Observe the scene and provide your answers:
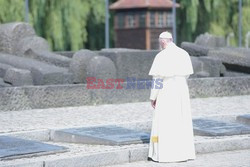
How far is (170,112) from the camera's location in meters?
10.7

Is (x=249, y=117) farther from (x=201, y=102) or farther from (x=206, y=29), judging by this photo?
(x=206, y=29)

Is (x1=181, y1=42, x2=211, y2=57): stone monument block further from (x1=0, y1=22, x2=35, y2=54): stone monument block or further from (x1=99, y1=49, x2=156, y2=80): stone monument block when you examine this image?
(x1=0, y1=22, x2=35, y2=54): stone monument block

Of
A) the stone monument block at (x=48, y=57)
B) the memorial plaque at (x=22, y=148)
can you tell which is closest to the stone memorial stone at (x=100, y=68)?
the stone monument block at (x=48, y=57)

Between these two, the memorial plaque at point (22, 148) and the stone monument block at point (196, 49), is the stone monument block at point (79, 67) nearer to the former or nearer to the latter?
the stone monument block at point (196, 49)

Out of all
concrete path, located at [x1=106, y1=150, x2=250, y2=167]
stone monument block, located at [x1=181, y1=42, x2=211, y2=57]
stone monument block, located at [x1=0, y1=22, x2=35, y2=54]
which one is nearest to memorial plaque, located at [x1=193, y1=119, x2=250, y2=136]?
concrete path, located at [x1=106, y1=150, x2=250, y2=167]

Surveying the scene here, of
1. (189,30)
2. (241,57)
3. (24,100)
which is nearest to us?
(24,100)

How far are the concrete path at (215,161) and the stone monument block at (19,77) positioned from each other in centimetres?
580

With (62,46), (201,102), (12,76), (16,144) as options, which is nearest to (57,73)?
(12,76)

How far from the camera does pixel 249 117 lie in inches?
540

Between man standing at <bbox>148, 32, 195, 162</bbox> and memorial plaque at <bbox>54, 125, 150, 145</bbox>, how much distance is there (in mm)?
648

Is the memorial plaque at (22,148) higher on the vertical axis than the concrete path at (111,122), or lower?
higher

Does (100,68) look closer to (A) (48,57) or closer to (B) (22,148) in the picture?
(A) (48,57)

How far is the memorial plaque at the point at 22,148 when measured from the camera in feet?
33.3

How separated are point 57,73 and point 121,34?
1001 cm
